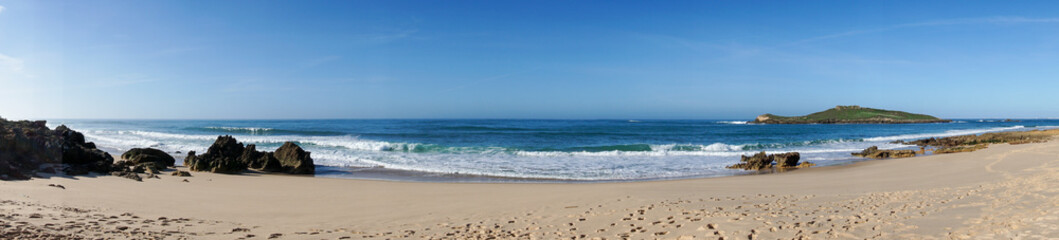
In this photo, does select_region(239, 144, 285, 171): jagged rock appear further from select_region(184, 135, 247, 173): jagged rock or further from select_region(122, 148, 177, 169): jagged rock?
select_region(122, 148, 177, 169): jagged rock

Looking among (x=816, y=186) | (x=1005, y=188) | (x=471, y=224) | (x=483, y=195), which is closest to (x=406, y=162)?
(x=483, y=195)

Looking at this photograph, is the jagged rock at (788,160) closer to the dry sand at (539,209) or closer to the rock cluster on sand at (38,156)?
the dry sand at (539,209)

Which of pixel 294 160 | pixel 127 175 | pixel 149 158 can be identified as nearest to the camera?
pixel 127 175

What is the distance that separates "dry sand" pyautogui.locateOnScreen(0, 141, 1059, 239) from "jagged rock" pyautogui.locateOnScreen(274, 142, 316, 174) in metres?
2.81

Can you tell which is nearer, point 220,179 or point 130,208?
point 130,208

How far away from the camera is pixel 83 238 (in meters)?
4.75

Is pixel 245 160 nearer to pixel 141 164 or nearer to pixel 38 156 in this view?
pixel 141 164

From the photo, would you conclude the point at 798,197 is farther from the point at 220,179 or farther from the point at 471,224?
the point at 220,179

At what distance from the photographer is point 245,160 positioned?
1350 centimetres

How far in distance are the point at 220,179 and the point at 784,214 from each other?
38.7ft

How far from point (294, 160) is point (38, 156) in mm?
5201

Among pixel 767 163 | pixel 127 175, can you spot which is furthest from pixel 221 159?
pixel 767 163

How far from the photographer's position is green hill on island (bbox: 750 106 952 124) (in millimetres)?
93500

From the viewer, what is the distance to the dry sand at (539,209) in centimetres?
546
